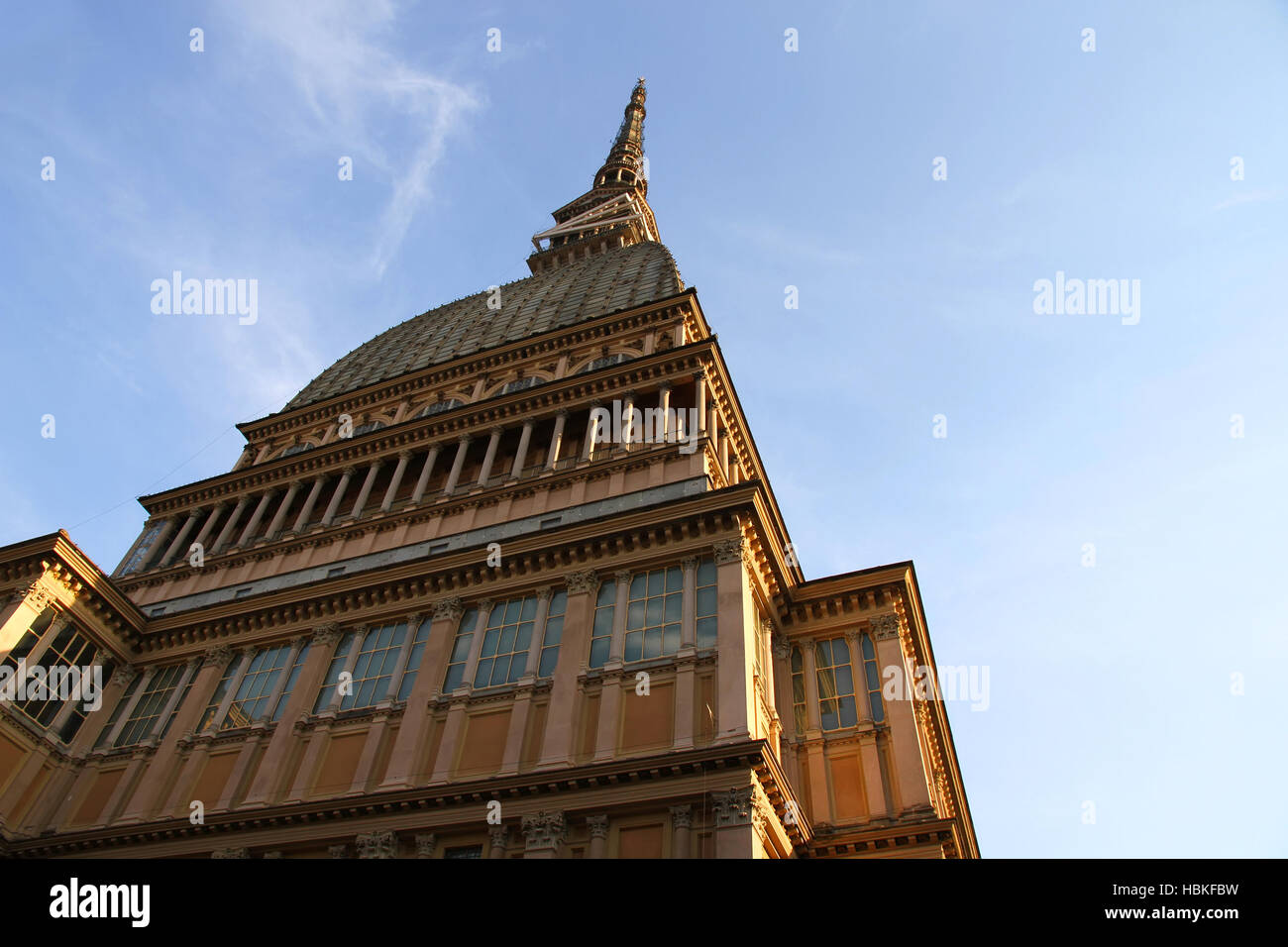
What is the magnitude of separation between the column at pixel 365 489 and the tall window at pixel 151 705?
843 cm

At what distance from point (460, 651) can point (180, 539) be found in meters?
20.2

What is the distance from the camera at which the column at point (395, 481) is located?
120 feet

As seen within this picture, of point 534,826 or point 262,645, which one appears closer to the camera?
point 534,826

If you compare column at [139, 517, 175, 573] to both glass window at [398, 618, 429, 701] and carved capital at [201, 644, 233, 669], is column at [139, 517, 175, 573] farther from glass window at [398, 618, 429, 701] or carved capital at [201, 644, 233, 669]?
glass window at [398, 618, 429, 701]

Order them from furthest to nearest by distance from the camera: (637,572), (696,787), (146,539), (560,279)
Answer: (560,279) → (146,539) → (637,572) → (696,787)

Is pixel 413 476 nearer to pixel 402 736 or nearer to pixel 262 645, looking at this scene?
pixel 262 645

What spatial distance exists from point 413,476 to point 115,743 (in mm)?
14592

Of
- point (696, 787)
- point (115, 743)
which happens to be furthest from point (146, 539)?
point (696, 787)

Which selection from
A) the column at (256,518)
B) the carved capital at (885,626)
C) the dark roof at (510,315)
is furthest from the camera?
the dark roof at (510,315)

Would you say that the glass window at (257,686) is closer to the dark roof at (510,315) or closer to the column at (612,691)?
the column at (612,691)

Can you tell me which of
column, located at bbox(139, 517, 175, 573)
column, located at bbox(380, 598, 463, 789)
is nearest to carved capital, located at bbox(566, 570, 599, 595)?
column, located at bbox(380, 598, 463, 789)

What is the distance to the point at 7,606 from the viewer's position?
103 feet

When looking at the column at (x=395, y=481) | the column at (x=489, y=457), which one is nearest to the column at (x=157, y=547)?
the column at (x=395, y=481)

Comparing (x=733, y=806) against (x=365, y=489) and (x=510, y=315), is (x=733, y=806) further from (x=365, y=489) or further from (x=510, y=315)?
(x=510, y=315)
